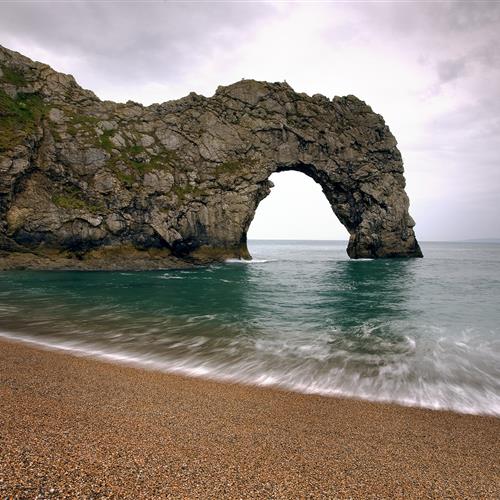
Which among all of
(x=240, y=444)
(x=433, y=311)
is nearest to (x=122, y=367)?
(x=240, y=444)

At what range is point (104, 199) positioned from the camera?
161 ft

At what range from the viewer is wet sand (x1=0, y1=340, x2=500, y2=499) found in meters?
3.88

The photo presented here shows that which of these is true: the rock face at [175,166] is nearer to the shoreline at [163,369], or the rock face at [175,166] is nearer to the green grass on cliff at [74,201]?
the green grass on cliff at [74,201]

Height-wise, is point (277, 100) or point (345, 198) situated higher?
point (277, 100)

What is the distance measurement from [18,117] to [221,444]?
57195 millimetres

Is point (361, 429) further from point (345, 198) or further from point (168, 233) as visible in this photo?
point (345, 198)

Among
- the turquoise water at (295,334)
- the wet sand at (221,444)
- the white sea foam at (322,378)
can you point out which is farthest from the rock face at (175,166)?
the wet sand at (221,444)

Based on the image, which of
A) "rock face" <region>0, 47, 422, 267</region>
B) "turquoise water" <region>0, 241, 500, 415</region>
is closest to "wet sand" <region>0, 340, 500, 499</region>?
"turquoise water" <region>0, 241, 500, 415</region>

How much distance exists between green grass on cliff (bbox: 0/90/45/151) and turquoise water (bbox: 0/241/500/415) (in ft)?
80.7

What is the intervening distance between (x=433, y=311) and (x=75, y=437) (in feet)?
76.3

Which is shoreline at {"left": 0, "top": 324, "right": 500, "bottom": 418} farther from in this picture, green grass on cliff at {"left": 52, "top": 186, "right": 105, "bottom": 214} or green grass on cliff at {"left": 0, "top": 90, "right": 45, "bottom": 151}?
green grass on cliff at {"left": 0, "top": 90, "right": 45, "bottom": 151}

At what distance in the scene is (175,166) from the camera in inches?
2217

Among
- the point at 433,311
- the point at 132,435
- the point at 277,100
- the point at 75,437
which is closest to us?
the point at 75,437

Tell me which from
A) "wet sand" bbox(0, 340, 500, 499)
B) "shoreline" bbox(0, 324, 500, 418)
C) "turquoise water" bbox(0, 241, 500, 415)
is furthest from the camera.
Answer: "turquoise water" bbox(0, 241, 500, 415)
